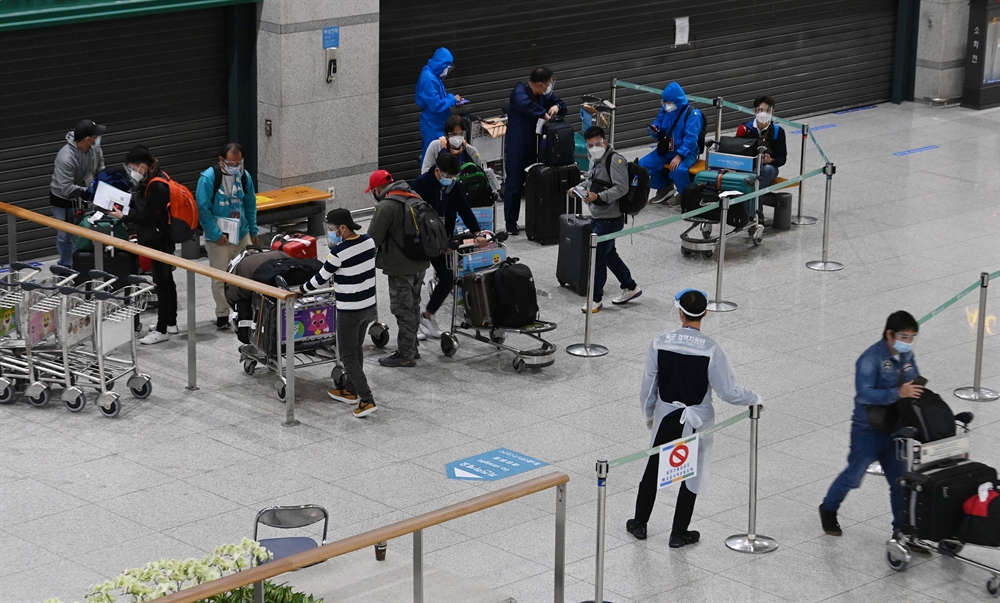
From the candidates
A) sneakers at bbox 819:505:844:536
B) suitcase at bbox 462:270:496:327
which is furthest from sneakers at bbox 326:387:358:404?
sneakers at bbox 819:505:844:536

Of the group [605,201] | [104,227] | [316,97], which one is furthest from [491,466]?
[316,97]

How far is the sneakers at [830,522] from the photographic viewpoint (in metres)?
9.90

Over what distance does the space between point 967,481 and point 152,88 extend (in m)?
10.2

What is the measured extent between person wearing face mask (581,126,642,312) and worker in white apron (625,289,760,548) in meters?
4.51

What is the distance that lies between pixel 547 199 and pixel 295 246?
3881mm

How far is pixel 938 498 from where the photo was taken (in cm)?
918

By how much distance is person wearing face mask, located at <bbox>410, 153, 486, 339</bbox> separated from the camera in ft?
43.5

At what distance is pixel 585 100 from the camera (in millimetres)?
18500

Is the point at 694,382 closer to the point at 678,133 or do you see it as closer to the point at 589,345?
the point at 589,345

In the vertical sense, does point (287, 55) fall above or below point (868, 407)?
above

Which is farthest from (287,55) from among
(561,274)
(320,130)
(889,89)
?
(889,89)

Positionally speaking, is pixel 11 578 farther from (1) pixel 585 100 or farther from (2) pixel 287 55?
(1) pixel 585 100

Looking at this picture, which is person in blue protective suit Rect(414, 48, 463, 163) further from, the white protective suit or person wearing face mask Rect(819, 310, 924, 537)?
person wearing face mask Rect(819, 310, 924, 537)

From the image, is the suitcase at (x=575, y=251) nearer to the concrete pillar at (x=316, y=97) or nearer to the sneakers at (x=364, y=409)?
the concrete pillar at (x=316, y=97)
